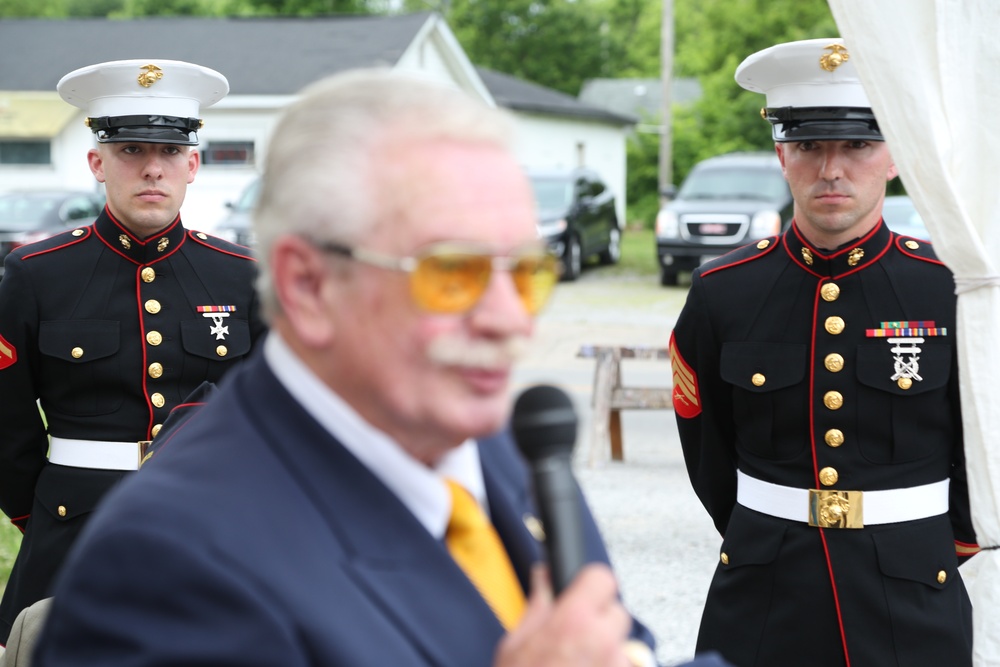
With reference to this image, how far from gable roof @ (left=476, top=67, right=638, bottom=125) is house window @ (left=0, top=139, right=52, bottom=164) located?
10871 mm

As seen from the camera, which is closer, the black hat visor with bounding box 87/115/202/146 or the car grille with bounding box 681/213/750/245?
the black hat visor with bounding box 87/115/202/146

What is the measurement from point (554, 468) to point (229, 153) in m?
26.8

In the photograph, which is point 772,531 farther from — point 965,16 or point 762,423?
point 965,16

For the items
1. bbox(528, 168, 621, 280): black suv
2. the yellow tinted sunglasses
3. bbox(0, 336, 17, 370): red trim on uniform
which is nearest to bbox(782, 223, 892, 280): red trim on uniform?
the yellow tinted sunglasses

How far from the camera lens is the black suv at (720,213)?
19.1 metres

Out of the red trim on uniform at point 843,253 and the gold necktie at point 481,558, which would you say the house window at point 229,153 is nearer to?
the red trim on uniform at point 843,253

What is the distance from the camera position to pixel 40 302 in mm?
3832

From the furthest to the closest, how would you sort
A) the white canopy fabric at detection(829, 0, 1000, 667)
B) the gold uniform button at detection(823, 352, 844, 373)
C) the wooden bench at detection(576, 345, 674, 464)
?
the wooden bench at detection(576, 345, 674, 464)
the gold uniform button at detection(823, 352, 844, 373)
the white canopy fabric at detection(829, 0, 1000, 667)

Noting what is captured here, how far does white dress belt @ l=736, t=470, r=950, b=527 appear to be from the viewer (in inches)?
130

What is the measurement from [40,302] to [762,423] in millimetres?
2120

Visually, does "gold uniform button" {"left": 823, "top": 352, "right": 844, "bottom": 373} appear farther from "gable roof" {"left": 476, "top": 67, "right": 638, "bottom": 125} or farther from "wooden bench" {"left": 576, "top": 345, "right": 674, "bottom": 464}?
"gable roof" {"left": 476, "top": 67, "right": 638, "bottom": 125}

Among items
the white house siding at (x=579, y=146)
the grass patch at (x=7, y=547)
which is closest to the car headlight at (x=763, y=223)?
the white house siding at (x=579, y=146)

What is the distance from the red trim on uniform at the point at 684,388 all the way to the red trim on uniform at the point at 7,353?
75.2 inches

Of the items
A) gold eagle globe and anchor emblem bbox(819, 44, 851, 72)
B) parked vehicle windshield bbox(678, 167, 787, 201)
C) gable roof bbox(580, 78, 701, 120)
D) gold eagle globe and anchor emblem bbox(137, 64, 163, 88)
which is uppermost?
gold eagle globe and anchor emblem bbox(819, 44, 851, 72)
